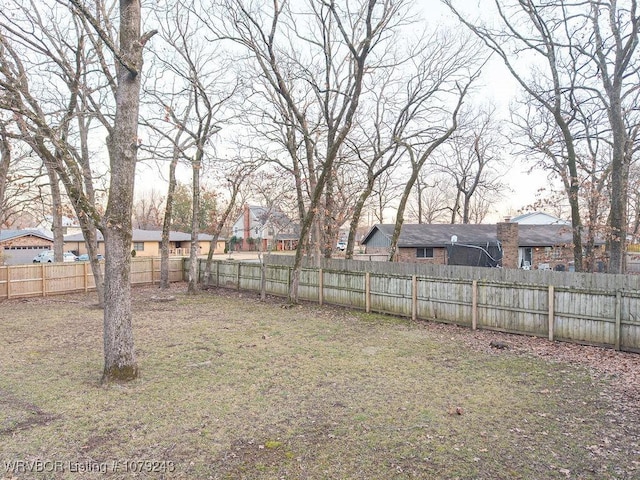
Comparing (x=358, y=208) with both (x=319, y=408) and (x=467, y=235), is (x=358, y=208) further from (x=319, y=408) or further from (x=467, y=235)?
(x=319, y=408)

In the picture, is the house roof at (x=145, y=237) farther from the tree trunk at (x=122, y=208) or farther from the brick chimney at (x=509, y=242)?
the tree trunk at (x=122, y=208)

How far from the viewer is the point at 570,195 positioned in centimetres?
1240

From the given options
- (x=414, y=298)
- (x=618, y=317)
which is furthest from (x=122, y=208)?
(x=618, y=317)

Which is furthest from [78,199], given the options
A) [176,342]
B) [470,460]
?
[470,460]

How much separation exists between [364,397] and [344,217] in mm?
14248

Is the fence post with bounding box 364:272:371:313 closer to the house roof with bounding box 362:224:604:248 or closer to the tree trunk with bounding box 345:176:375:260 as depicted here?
the tree trunk with bounding box 345:176:375:260

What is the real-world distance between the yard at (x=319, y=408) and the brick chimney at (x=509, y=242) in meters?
13.6

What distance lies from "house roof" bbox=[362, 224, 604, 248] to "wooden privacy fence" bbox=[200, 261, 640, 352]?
1107 cm

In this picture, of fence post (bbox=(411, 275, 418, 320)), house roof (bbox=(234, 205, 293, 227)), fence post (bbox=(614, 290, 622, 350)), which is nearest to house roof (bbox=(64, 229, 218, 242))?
house roof (bbox=(234, 205, 293, 227))

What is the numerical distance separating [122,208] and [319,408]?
3969 mm

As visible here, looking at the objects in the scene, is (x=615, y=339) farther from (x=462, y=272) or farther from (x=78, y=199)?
(x=78, y=199)

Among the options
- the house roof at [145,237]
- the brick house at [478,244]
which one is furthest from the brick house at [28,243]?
the brick house at [478,244]

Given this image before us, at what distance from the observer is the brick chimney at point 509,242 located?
21547 mm

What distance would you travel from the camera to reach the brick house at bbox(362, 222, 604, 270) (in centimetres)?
2184
